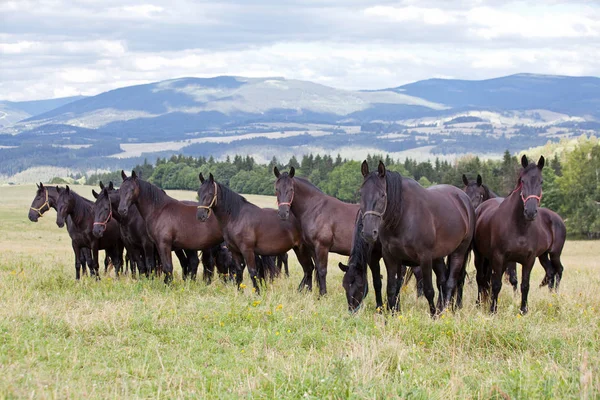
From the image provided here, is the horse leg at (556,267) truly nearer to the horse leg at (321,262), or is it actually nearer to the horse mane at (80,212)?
the horse leg at (321,262)

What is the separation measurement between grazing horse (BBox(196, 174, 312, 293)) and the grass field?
2.11m

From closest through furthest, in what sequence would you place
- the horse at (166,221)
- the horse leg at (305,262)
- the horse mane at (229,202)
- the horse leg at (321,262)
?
the horse leg at (321,262), the horse mane at (229,202), the horse leg at (305,262), the horse at (166,221)

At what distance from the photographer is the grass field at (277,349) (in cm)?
624

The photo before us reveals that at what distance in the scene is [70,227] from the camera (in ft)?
56.7

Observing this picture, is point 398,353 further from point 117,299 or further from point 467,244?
point 117,299

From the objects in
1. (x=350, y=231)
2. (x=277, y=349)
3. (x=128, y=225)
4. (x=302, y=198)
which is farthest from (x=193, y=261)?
(x=277, y=349)

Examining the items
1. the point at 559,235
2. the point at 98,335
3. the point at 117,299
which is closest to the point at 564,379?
the point at 98,335

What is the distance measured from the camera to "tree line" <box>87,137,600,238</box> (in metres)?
72.8

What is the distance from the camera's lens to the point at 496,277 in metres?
11.0

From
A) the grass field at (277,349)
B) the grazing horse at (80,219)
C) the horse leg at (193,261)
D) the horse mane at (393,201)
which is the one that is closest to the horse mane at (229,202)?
the grass field at (277,349)

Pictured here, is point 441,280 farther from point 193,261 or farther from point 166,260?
point 193,261

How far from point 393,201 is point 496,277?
2434 mm

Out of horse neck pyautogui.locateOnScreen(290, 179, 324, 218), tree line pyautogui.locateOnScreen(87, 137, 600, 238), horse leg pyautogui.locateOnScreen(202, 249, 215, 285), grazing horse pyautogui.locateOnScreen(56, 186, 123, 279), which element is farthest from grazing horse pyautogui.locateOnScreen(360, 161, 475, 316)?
tree line pyautogui.locateOnScreen(87, 137, 600, 238)

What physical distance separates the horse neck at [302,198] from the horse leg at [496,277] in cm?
396
